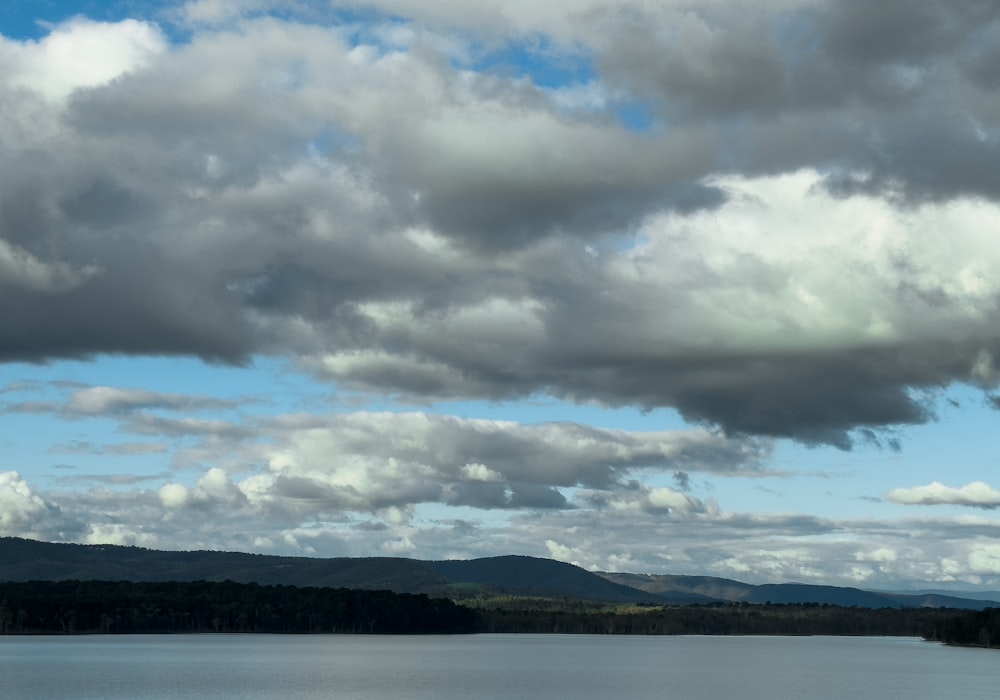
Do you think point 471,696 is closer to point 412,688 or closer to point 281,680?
point 412,688

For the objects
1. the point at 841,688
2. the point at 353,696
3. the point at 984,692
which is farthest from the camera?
the point at 841,688

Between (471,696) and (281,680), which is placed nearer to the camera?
(471,696)

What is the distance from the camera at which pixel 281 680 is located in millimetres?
190625

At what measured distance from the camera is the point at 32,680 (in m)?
178

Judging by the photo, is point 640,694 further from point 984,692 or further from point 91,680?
point 91,680

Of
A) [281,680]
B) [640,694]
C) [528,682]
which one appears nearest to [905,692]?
[640,694]

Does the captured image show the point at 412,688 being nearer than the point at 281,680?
Yes

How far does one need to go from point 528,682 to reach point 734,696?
42228mm

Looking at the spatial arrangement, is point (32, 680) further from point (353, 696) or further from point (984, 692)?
point (984, 692)

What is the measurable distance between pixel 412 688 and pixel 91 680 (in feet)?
159

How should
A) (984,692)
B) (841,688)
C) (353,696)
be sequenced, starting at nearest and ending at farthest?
(353,696), (984,692), (841,688)

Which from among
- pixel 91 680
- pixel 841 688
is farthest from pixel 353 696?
pixel 841 688

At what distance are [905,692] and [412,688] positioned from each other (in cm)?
7344

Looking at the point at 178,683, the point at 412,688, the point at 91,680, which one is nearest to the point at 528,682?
the point at 412,688
